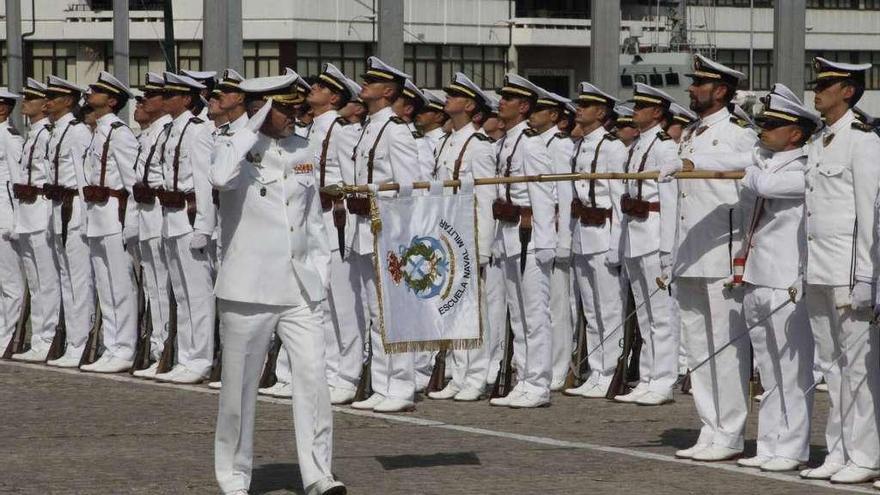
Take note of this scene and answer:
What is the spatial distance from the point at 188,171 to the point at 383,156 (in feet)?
7.89

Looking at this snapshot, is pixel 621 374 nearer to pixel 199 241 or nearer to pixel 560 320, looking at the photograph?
pixel 560 320

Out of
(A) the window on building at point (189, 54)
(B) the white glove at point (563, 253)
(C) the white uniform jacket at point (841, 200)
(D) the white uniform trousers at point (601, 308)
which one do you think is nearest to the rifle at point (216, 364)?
(B) the white glove at point (563, 253)

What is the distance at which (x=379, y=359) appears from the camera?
15.3 m

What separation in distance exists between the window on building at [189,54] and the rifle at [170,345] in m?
62.8

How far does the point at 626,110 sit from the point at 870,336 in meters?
6.52

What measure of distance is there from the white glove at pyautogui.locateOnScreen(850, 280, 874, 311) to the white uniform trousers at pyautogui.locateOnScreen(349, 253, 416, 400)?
14.1ft

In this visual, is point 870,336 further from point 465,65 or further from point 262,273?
point 465,65

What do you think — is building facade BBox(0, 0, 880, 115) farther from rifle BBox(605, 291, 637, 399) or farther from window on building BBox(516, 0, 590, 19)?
rifle BBox(605, 291, 637, 399)

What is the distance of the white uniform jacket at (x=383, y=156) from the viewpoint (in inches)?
595

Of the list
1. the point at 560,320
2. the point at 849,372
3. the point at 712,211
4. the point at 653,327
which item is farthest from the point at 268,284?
the point at 560,320

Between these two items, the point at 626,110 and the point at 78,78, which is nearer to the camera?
the point at 626,110

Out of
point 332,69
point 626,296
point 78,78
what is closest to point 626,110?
point 626,296

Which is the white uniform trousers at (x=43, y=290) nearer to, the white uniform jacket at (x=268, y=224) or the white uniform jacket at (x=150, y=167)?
the white uniform jacket at (x=150, y=167)

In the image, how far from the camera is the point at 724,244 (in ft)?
41.8
